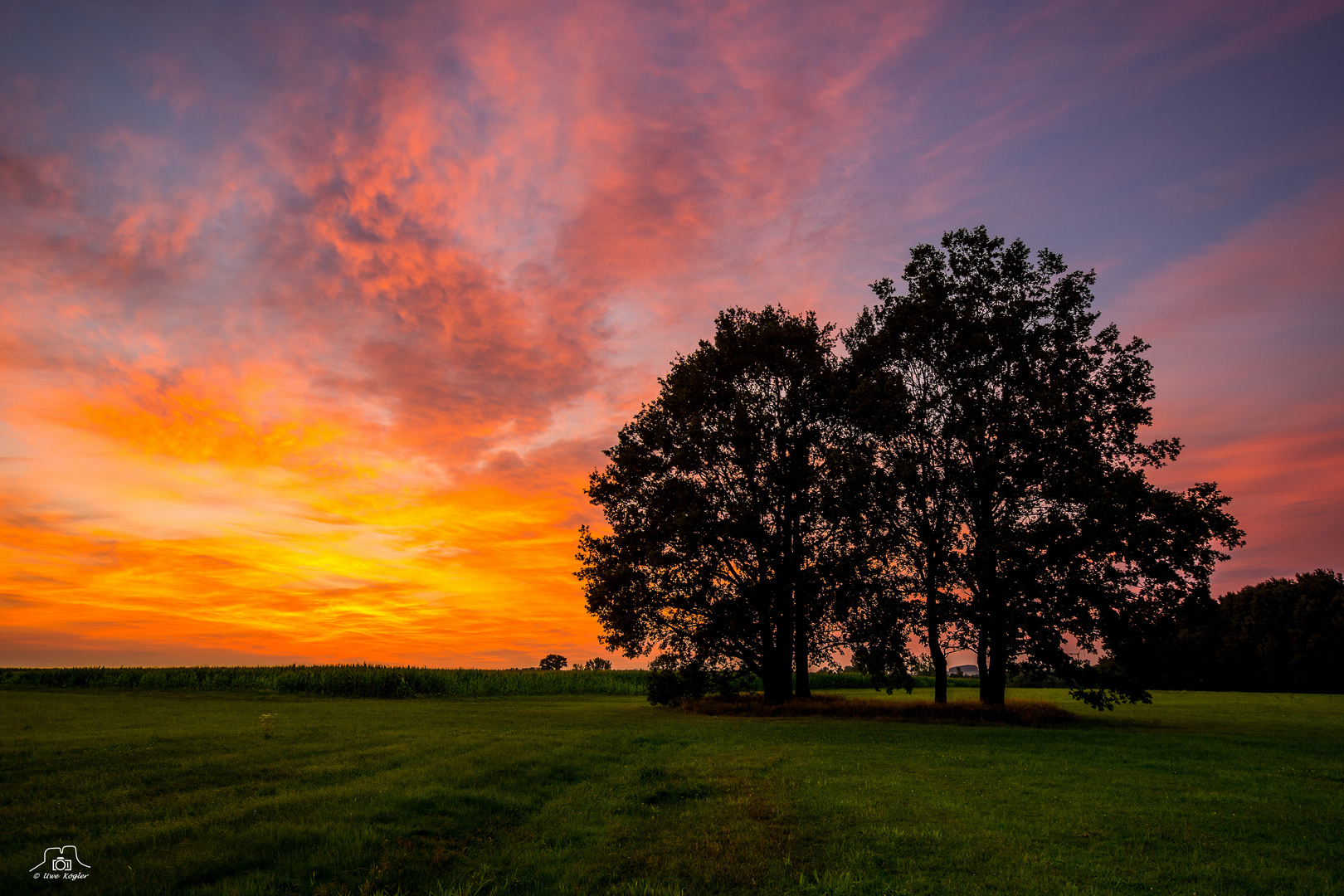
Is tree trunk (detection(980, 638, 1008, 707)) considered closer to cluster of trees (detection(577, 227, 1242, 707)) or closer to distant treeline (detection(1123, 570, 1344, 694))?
cluster of trees (detection(577, 227, 1242, 707))

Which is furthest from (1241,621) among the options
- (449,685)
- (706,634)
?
(449,685)

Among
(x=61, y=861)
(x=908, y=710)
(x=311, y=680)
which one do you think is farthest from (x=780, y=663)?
(x=311, y=680)

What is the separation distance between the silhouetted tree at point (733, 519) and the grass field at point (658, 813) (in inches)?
506

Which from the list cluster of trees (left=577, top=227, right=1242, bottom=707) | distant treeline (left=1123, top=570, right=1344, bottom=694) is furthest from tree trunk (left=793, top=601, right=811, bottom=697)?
distant treeline (left=1123, top=570, right=1344, bottom=694)

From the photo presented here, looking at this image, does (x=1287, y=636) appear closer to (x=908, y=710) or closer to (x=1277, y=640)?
(x=1277, y=640)

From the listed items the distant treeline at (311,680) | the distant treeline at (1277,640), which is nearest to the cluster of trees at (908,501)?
the distant treeline at (311,680)

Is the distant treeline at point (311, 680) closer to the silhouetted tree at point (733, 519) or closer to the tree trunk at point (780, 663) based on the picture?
the silhouetted tree at point (733, 519)

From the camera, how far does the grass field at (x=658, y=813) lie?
8969mm

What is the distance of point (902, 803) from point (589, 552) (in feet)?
91.1

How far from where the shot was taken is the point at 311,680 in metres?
53.7

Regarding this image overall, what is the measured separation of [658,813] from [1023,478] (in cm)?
2637

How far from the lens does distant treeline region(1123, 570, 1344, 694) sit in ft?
231
